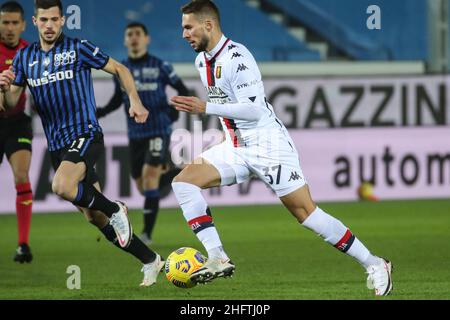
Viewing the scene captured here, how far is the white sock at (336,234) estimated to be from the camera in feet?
23.5

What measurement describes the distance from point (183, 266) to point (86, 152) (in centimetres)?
116

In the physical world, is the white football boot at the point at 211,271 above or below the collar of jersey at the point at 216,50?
below

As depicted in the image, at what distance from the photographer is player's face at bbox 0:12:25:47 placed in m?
9.53

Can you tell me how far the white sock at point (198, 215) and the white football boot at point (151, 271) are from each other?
630mm

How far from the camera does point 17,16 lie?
956 centimetres

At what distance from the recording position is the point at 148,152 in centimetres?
1134

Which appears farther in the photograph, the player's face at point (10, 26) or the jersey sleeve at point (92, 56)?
the player's face at point (10, 26)

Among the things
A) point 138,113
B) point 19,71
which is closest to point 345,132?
point 19,71

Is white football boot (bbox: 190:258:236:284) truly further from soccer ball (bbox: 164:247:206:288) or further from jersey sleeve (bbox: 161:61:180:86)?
jersey sleeve (bbox: 161:61:180:86)

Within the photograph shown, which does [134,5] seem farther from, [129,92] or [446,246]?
[129,92]

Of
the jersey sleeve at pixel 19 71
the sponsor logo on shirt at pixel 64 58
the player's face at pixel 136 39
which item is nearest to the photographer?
the sponsor logo on shirt at pixel 64 58

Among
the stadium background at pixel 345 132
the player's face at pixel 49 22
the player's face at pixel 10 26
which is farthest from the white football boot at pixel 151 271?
the stadium background at pixel 345 132

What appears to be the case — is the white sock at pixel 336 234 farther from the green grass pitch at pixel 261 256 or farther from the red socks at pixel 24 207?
A: the red socks at pixel 24 207
